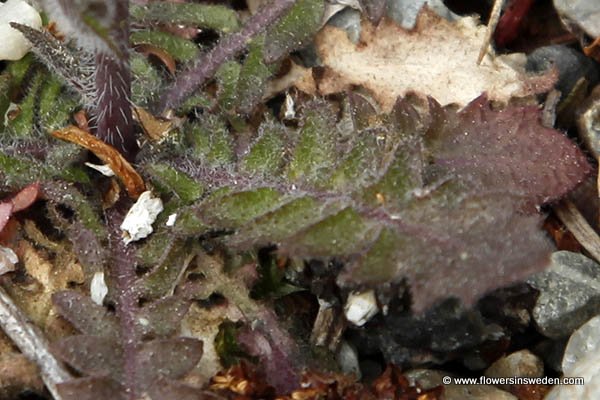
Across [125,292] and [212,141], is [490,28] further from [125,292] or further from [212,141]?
[125,292]

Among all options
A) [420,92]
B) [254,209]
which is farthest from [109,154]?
[420,92]

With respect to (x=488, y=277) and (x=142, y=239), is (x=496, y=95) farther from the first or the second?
(x=142, y=239)

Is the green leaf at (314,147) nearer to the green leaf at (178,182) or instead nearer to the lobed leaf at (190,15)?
the green leaf at (178,182)

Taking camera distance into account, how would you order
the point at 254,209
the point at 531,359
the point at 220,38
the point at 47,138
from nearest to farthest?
the point at 254,209
the point at 531,359
the point at 47,138
the point at 220,38

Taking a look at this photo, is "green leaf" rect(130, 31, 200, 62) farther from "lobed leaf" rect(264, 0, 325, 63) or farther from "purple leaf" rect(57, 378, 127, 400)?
"purple leaf" rect(57, 378, 127, 400)

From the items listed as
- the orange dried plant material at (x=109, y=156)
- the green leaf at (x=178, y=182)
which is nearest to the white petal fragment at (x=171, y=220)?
the green leaf at (x=178, y=182)

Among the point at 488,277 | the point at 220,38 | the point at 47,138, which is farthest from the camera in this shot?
the point at 220,38
